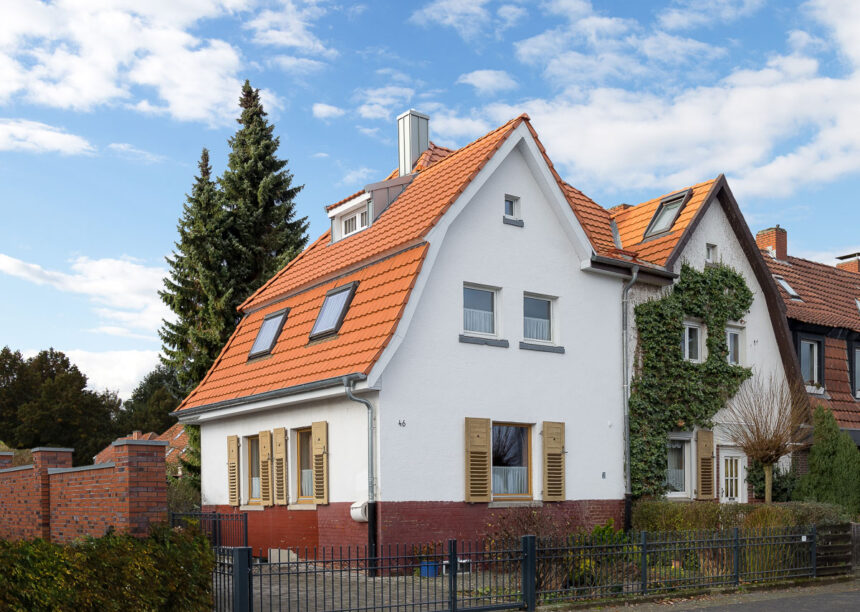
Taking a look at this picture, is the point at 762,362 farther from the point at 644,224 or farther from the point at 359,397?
the point at 359,397

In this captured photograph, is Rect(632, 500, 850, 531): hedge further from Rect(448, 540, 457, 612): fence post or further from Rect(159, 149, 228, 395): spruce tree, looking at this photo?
Rect(159, 149, 228, 395): spruce tree

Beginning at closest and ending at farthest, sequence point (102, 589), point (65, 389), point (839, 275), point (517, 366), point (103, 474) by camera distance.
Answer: point (102, 589) < point (103, 474) < point (517, 366) < point (839, 275) < point (65, 389)

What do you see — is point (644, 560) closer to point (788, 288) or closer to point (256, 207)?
point (788, 288)

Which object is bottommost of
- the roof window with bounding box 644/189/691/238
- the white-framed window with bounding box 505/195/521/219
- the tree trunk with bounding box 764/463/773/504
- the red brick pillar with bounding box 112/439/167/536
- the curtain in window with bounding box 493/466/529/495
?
the tree trunk with bounding box 764/463/773/504

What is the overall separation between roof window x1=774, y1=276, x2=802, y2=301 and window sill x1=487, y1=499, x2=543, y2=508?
39.0ft

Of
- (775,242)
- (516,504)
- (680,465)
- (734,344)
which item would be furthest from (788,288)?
(516,504)

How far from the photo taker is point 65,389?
63.6 meters

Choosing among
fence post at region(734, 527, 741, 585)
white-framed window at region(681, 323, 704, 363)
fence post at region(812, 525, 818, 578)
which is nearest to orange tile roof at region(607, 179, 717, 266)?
white-framed window at region(681, 323, 704, 363)

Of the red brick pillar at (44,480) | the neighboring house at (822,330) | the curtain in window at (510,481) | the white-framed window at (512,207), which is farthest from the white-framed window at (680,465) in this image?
the red brick pillar at (44,480)

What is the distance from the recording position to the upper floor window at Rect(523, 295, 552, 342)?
1942 centimetres

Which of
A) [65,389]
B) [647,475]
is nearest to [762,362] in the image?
[647,475]

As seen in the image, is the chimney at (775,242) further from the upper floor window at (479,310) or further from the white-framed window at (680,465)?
the upper floor window at (479,310)

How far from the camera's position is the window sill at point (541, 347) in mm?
19000

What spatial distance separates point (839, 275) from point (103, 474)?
25.2m
